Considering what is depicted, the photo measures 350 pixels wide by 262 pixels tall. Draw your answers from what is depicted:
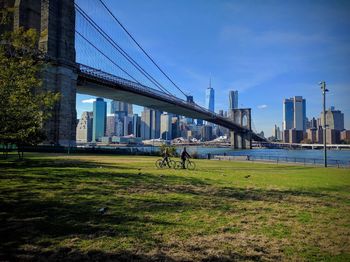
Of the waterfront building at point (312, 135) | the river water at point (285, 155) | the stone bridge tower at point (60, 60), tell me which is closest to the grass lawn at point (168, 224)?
the river water at point (285, 155)

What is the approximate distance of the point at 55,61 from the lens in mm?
49719

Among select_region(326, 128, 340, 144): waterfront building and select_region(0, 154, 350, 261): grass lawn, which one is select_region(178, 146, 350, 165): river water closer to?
select_region(0, 154, 350, 261): grass lawn

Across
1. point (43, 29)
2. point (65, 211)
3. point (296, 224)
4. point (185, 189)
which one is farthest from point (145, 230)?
point (43, 29)

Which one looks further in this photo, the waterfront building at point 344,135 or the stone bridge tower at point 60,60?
the waterfront building at point 344,135

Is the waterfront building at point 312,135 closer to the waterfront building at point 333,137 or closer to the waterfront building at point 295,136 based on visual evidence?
the waterfront building at point 295,136

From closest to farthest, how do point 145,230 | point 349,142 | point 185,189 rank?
point 145,230
point 185,189
point 349,142

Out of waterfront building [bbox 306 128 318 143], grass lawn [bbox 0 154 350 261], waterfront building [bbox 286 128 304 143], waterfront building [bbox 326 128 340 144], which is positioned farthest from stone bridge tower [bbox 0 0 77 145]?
waterfront building [bbox 286 128 304 143]

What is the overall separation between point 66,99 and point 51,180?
4170cm

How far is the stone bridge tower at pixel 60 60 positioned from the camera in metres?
49.4

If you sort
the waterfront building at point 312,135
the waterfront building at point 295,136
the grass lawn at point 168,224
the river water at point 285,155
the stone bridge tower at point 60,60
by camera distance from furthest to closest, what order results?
the waterfront building at point 295,136 → the waterfront building at point 312,135 → the stone bridge tower at point 60,60 → the river water at point 285,155 → the grass lawn at point 168,224

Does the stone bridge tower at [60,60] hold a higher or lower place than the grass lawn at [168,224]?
higher

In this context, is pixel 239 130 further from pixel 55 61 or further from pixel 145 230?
pixel 145 230

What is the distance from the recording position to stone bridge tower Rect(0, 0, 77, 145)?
4938 centimetres

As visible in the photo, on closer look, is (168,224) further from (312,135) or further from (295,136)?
(295,136)
